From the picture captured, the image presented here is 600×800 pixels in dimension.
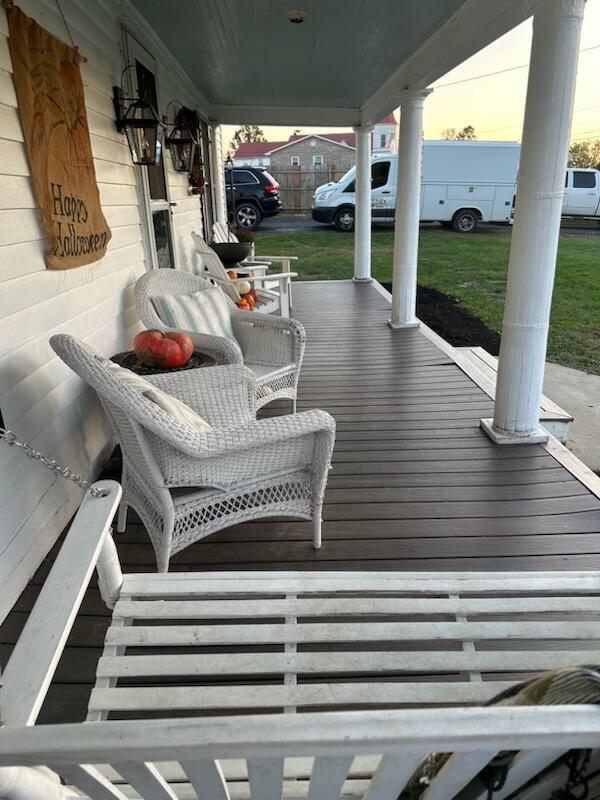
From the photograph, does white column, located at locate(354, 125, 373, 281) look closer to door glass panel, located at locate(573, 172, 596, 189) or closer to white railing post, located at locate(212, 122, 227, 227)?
white railing post, located at locate(212, 122, 227, 227)

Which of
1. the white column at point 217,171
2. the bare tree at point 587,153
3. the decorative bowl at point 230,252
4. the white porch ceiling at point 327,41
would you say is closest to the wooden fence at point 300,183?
the white column at point 217,171

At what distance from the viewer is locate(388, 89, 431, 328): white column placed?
4.62 metres

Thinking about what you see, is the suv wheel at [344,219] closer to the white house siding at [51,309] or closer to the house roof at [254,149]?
the white house siding at [51,309]

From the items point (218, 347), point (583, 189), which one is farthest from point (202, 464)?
point (583, 189)

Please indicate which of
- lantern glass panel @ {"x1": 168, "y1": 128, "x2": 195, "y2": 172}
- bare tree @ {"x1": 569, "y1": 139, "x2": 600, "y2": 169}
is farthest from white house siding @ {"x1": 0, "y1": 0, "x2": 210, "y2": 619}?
bare tree @ {"x1": 569, "y1": 139, "x2": 600, "y2": 169}

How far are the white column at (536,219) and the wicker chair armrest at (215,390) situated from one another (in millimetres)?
1416

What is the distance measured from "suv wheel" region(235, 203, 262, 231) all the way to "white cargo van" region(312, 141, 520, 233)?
1650 millimetres

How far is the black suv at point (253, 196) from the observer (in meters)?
13.9

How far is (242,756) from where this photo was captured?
580 mm

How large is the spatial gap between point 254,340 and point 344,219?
11.5 m

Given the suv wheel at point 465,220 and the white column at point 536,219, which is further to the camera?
the suv wheel at point 465,220

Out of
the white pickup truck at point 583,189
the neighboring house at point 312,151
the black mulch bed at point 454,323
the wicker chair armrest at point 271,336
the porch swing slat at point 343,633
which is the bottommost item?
the black mulch bed at point 454,323

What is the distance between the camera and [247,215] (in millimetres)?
14492

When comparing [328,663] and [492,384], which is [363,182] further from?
[328,663]
